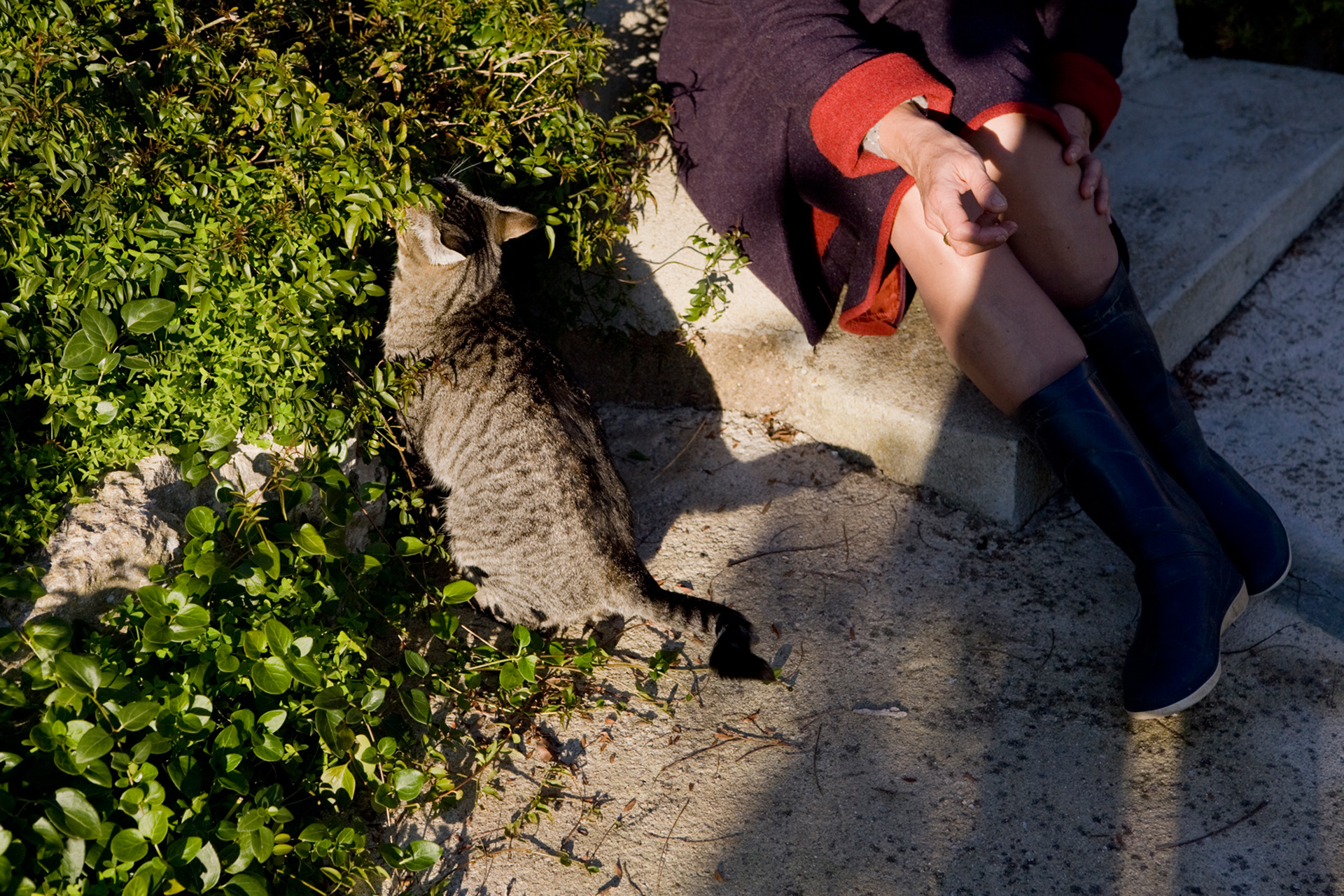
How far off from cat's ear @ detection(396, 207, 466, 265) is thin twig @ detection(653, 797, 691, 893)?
149 cm

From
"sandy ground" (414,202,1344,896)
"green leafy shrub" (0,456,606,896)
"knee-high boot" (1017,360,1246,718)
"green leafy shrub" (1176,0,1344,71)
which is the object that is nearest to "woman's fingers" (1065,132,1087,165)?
"knee-high boot" (1017,360,1246,718)

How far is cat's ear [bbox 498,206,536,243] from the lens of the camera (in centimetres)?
249

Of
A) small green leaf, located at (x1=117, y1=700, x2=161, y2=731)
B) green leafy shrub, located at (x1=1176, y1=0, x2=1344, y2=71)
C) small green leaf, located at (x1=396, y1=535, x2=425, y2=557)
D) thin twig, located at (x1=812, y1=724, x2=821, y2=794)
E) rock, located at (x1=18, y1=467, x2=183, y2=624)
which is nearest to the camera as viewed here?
small green leaf, located at (x1=117, y1=700, x2=161, y2=731)

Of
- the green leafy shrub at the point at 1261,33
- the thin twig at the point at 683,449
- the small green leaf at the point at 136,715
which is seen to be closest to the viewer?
the small green leaf at the point at 136,715

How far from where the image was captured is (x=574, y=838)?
2.00m

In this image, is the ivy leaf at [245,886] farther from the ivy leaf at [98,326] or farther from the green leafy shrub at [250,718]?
the ivy leaf at [98,326]

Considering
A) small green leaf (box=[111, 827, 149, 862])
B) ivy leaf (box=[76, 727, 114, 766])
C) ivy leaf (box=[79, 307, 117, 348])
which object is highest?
ivy leaf (box=[79, 307, 117, 348])

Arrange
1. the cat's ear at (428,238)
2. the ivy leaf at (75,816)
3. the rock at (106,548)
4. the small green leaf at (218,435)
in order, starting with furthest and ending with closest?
the cat's ear at (428,238), the small green leaf at (218,435), the rock at (106,548), the ivy leaf at (75,816)

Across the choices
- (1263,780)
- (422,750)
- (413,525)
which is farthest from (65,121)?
Answer: (1263,780)

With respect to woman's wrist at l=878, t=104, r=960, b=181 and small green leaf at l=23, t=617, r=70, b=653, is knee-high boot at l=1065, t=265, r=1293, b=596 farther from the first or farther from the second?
small green leaf at l=23, t=617, r=70, b=653

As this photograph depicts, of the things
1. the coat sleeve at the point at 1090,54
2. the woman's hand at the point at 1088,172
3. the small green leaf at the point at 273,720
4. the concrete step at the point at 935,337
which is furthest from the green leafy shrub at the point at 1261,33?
the small green leaf at the point at 273,720

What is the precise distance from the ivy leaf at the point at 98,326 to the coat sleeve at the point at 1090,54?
2.42m

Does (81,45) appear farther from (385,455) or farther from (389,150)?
(385,455)

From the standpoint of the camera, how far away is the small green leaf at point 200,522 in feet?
6.08
